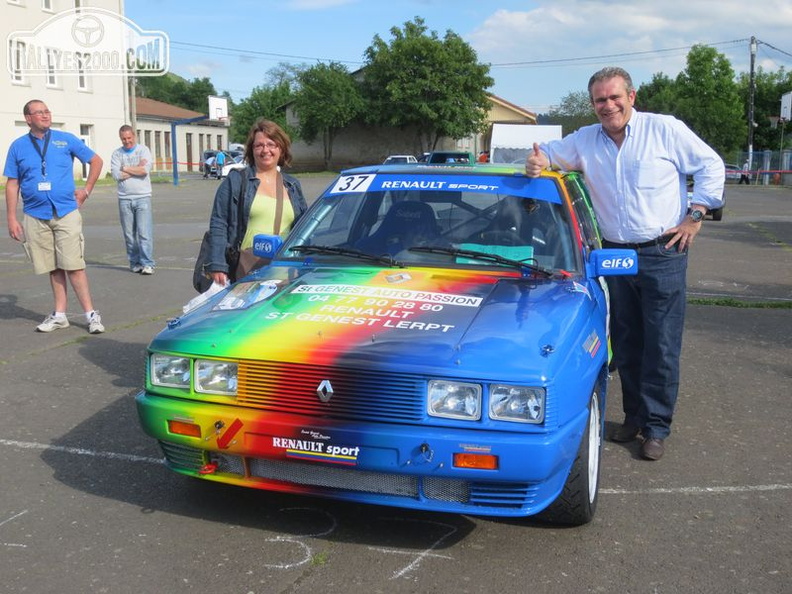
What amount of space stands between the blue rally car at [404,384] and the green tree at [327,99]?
194ft

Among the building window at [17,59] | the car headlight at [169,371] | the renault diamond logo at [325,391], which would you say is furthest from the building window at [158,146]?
the renault diamond logo at [325,391]

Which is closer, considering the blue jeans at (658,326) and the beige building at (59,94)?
the blue jeans at (658,326)

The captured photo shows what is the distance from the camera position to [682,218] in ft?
15.8

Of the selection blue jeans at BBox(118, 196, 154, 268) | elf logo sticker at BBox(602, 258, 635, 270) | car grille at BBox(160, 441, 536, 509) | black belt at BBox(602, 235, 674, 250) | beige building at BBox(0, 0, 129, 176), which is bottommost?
car grille at BBox(160, 441, 536, 509)

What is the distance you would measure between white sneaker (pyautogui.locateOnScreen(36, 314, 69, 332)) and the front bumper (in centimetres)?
463

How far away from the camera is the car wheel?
11.8ft

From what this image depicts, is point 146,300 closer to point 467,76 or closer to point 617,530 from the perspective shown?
point 617,530

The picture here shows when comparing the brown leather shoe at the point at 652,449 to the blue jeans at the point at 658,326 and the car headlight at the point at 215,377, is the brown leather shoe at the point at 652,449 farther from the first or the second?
the car headlight at the point at 215,377

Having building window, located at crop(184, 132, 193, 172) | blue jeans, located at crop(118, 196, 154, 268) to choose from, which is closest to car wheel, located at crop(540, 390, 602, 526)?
blue jeans, located at crop(118, 196, 154, 268)

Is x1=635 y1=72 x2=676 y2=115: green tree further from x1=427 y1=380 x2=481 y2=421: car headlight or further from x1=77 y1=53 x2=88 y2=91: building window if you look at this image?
x1=427 y1=380 x2=481 y2=421: car headlight

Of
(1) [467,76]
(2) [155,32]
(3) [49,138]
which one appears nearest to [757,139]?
(1) [467,76]

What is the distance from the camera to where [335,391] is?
3340 millimetres

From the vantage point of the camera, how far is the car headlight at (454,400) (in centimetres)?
326

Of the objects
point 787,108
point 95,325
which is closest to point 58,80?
point 95,325
